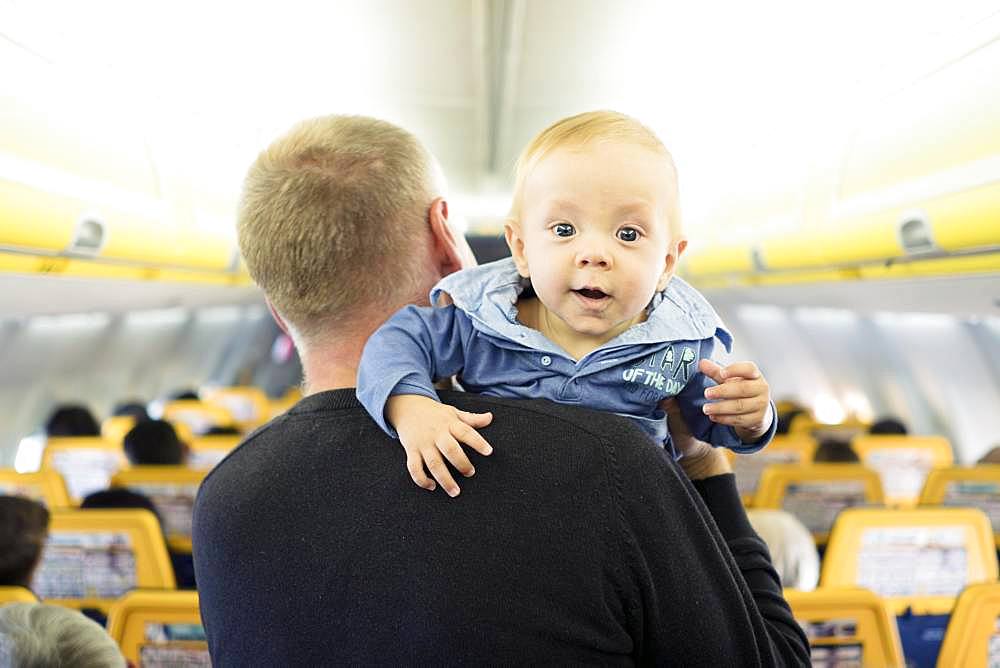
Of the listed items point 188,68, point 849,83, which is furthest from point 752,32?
point 188,68

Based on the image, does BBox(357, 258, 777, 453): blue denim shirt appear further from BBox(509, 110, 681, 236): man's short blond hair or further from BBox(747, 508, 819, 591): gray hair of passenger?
BBox(747, 508, 819, 591): gray hair of passenger

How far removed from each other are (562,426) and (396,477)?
0.25m

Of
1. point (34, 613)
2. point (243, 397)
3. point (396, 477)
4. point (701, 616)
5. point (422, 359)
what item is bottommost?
point (243, 397)

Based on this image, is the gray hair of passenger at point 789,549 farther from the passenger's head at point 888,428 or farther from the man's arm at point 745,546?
the passenger's head at point 888,428

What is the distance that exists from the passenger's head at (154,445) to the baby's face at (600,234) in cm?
485

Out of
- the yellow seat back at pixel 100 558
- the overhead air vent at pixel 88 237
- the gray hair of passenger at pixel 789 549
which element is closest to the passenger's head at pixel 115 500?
the yellow seat back at pixel 100 558

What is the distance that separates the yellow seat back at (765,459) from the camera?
5.78 meters

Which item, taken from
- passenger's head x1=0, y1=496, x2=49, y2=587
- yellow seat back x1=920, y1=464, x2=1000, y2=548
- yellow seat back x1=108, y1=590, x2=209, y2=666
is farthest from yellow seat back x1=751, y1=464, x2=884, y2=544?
passenger's head x1=0, y1=496, x2=49, y2=587

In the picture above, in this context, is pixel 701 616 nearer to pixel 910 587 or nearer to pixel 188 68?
pixel 910 587

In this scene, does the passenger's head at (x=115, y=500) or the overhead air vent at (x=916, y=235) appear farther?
the overhead air vent at (x=916, y=235)

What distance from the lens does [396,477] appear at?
1276 mm

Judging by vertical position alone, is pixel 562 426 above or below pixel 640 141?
below

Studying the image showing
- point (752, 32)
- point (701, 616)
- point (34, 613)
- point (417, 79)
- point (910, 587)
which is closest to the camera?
point (701, 616)

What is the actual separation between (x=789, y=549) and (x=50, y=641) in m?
2.46
